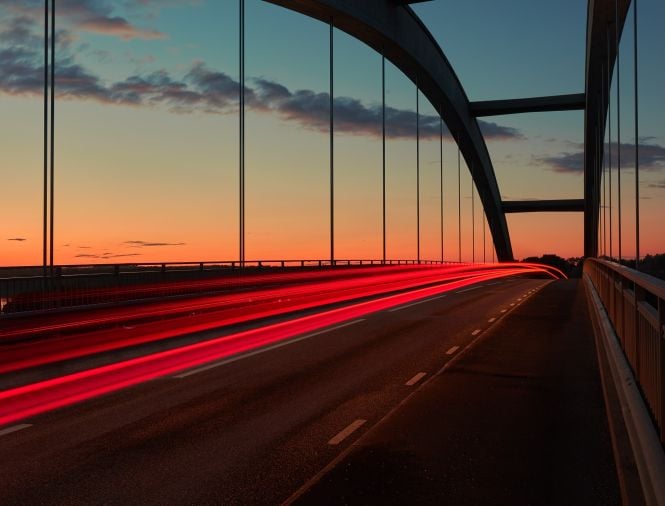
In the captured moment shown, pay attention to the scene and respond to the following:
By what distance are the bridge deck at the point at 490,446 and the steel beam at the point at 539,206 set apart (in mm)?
74485

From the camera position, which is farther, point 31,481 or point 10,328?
point 10,328

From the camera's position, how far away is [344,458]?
21.4 ft

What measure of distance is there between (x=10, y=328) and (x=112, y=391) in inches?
152

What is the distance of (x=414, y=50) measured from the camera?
40.8 m

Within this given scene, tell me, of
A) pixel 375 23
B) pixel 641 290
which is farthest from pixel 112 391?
pixel 375 23

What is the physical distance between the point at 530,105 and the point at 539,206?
23333mm

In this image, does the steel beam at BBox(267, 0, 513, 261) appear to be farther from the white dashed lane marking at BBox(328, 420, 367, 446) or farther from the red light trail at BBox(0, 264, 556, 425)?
the white dashed lane marking at BBox(328, 420, 367, 446)

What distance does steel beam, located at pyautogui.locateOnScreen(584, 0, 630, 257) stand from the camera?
28.1 m

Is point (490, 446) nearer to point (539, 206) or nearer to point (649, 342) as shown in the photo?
point (649, 342)

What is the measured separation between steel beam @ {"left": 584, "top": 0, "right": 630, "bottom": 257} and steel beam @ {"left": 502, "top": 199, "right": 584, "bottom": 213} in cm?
168

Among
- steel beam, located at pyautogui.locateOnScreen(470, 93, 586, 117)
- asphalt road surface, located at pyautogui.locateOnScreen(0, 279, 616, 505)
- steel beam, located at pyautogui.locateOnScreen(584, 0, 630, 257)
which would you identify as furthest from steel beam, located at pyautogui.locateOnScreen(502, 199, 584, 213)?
asphalt road surface, located at pyautogui.locateOnScreen(0, 279, 616, 505)

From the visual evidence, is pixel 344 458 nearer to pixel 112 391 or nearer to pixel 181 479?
pixel 181 479

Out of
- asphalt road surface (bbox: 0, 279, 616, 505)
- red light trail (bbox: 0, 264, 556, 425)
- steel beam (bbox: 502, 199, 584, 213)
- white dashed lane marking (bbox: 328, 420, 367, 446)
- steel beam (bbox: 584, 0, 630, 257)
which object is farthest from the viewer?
steel beam (bbox: 502, 199, 584, 213)

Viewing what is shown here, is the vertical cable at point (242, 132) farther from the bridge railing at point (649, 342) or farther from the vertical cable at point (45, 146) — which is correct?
the bridge railing at point (649, 342)
